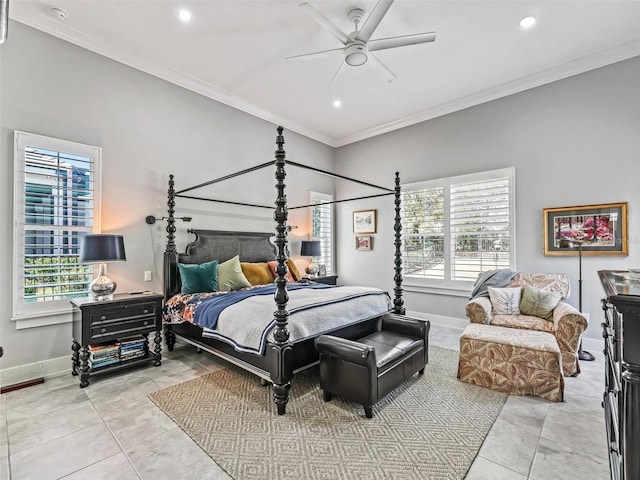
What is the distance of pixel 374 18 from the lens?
2.60 metres

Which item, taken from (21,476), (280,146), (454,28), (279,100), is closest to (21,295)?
(21,476)

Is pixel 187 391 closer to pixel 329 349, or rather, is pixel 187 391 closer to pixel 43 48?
pixel 329 349

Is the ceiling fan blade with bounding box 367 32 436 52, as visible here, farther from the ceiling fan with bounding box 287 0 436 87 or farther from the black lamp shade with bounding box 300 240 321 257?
the black lamp shade with bounding box 300 240 321 257

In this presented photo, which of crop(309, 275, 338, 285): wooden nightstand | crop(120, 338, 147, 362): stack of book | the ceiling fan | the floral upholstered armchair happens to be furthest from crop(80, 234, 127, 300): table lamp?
the floral upholstered armchair

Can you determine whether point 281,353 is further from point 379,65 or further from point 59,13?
point 59,13

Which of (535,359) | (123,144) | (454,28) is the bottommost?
(535,359)

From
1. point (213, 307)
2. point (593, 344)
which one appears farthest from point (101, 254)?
point (593, 344)

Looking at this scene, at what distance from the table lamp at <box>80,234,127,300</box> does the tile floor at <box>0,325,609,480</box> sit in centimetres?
91

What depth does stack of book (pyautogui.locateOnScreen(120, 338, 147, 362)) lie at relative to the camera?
3.26m

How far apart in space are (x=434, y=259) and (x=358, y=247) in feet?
5.20

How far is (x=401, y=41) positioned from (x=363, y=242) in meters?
3.84

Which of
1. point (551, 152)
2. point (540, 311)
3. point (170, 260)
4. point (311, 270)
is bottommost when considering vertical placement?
point (540, 311)

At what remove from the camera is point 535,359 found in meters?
2.67

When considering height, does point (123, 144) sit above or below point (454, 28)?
below
